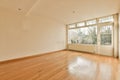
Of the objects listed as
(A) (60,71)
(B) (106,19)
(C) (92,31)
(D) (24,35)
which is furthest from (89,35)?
(D) (24,35)

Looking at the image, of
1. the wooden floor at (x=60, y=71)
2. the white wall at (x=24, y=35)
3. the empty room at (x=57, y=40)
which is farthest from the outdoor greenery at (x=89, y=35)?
the wooden floor at (x=60, y=71)

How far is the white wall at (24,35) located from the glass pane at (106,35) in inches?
131

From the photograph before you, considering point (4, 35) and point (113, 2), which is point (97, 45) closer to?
point (113, 2)

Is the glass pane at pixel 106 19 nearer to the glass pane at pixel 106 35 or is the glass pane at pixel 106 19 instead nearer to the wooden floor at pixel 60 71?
the glass pane at pixel 106 35

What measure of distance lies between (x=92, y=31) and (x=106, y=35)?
998 mm

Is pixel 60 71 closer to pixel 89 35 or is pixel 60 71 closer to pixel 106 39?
pixel 106 39

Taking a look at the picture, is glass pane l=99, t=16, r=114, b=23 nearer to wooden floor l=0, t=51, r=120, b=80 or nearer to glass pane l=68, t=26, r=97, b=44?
glass pane l=68, t=26, r=97, b=44

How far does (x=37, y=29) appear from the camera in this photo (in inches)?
200

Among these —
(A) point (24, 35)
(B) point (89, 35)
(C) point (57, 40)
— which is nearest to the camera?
(A) point (24, 35)

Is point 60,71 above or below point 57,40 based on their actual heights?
below

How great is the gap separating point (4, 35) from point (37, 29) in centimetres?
183

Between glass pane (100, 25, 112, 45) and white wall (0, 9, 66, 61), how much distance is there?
333 cm

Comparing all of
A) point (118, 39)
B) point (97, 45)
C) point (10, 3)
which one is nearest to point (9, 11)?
point (10, 3)

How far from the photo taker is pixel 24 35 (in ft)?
14.5
